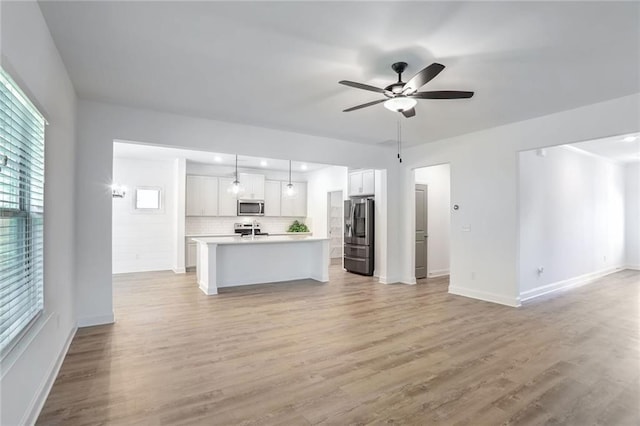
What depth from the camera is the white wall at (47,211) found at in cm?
171

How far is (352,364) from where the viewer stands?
2842mm

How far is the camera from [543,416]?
2.12 meters

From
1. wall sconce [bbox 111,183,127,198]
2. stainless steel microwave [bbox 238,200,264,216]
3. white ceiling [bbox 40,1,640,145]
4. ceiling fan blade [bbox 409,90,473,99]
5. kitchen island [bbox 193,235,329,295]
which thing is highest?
white ceiling [bbox 40,1,640,145]

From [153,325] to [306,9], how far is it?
368 cm

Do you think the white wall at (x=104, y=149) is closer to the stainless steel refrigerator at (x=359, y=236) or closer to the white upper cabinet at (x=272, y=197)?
the stainless steel refrigerator at (x=359, y=236)

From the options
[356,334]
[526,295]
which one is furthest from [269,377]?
[526,295]

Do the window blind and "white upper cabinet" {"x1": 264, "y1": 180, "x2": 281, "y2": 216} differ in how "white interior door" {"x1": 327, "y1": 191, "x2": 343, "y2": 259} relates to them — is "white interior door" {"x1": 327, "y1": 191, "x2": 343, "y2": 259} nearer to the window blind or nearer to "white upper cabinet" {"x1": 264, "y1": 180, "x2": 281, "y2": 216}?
"white upper cabinet" {"x1": 264, "y1": 180, "x2": 281, "y2": 216}

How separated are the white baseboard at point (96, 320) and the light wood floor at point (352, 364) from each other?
0.42ft

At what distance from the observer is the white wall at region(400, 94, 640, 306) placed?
4.15 m

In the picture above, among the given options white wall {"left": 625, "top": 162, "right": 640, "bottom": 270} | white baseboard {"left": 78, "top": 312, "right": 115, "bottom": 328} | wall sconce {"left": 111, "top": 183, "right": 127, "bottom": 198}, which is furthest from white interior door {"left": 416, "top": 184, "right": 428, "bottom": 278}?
wall sconce {"left": 111, "top": 183, "right": 127, "bottom": 198}

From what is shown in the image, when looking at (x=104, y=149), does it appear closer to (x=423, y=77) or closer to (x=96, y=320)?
(x=96, y=320)

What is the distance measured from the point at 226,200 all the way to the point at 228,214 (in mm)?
374

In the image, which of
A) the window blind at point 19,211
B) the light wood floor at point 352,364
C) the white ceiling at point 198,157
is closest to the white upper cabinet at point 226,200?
the white ceiling at point 198,157

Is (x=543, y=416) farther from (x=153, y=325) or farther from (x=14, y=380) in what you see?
(x=153, y=325)
